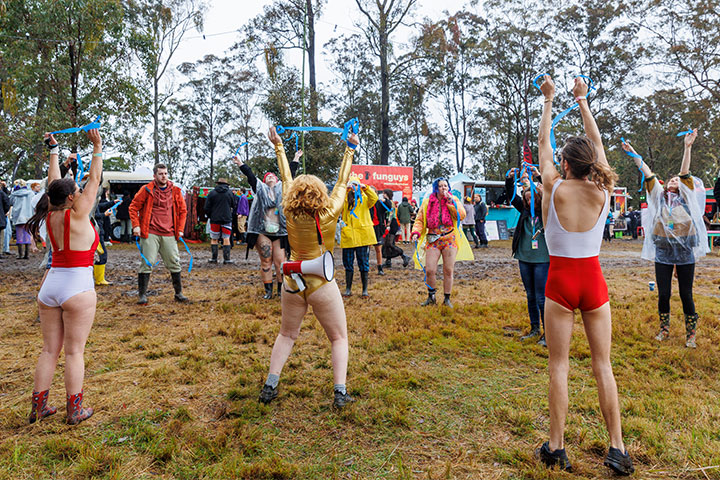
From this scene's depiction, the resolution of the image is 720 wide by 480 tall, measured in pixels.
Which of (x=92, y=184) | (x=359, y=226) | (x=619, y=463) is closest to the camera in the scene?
(x=619, y=463)

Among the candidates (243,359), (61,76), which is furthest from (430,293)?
(61,76)

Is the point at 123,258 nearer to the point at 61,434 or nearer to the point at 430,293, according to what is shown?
the point at 430,293

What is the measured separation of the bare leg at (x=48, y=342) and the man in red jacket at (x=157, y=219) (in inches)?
138

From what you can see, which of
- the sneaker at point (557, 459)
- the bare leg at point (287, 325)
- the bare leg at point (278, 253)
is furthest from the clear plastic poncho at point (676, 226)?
the bare leg at point (278, 253)

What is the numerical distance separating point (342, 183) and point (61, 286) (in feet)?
6.84

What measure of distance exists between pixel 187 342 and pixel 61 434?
6.37ft

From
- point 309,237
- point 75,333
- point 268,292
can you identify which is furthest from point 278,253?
point 75,333

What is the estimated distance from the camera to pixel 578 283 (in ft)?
8.28

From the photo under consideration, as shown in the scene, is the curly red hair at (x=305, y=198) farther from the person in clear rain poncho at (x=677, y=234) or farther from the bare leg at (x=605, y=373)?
the person in clear rain poncho at (x=677, y=234)

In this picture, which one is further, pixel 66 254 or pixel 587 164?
pixel 66 254

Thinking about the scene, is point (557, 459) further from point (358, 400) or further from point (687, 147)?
point (687, 147)

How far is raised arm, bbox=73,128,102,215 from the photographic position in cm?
305

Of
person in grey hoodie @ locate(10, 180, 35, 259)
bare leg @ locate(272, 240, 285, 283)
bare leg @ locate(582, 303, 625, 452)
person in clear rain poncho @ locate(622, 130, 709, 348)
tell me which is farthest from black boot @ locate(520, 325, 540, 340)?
person in grey hoodie @ locate(10, 180, 35, 259)

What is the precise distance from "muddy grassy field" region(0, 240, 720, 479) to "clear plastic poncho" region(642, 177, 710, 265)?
0.98 metres
